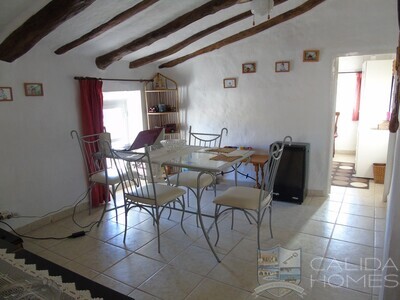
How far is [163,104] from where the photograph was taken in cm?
470

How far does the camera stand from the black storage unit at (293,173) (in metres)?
3.59

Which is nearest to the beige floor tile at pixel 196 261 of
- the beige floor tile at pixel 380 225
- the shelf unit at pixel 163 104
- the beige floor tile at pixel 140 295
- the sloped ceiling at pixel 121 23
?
the beige floor tile at pixel 140 295

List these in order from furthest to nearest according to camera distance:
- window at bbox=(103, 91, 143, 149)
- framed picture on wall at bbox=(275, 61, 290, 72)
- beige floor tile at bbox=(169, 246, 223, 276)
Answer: window at bbox=(103, 91, 143, 149), framed picture on wall at bbox=(275, 61, 290, 72), beige floor tile at bbox=(169, 246, 223, 276)

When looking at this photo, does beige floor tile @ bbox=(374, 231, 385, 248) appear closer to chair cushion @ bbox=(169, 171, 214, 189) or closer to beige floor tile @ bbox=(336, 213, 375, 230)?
beige floor tile @ bbox=(336, 213, 375, 230)

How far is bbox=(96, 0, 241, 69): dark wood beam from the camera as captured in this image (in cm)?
279

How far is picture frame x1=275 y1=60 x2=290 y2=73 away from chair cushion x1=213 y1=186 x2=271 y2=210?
191cm

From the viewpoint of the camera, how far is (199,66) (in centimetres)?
442

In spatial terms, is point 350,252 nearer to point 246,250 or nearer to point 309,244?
point 309,244

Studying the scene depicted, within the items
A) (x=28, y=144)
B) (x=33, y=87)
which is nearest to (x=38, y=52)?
(x=33, y=87)

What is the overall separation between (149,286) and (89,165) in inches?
76.6

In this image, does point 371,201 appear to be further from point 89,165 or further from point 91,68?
point 91,68

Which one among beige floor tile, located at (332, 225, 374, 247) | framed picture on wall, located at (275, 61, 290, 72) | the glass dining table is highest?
framed picture on wall, located at (275, 61, 290, 72)

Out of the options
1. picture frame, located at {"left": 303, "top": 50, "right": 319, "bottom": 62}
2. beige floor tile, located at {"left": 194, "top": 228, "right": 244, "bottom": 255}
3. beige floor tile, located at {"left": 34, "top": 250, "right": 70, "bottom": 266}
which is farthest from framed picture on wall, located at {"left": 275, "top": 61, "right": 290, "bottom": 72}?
beige floor tile, located at {"left": 34, "top": 250, "right": 70, "bottom": 266}

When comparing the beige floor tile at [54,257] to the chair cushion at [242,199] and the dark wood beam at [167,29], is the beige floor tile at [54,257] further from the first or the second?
the dark wood beam at [167,29]
